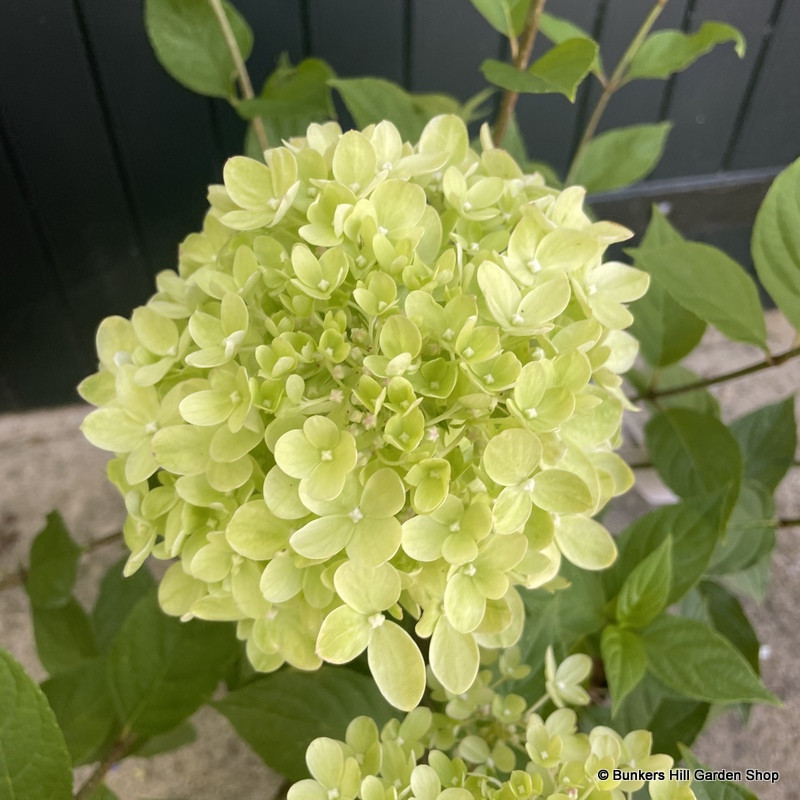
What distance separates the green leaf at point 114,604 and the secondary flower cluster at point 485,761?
1.34ft

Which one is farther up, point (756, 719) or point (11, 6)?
point (11, 6)

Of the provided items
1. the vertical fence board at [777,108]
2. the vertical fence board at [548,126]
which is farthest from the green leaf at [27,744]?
the vertical fence board at [777,108]

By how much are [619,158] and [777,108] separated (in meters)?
0.49

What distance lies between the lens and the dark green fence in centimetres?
86

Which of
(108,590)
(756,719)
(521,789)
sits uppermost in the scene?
(521,789)

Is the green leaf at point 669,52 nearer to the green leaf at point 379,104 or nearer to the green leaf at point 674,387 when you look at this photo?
the green leaf at point 379,104

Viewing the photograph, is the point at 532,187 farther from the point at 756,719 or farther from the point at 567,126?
the point at 756,719

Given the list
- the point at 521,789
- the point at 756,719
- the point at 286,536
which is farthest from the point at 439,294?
the point at 756,719

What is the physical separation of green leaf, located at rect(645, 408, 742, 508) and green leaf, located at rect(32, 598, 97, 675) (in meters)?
0.66

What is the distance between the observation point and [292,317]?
17.7 inches

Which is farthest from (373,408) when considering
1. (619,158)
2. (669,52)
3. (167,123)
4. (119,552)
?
(119,552)

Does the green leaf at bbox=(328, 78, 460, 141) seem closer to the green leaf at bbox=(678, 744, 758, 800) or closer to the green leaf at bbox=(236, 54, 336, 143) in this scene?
the green leaf at bbox=(236, 54, 336, 143)

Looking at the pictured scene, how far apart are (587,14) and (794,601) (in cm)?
90

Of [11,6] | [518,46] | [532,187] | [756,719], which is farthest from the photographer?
[756,719]
